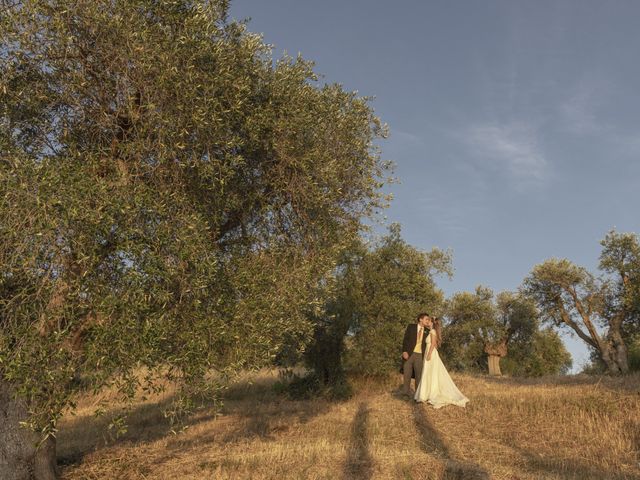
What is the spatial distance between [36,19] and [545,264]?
35.6 meters

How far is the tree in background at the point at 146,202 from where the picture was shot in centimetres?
778

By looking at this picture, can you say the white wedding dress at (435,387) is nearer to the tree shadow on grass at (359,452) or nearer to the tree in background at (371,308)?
the tree shadow on grass at (359,452)

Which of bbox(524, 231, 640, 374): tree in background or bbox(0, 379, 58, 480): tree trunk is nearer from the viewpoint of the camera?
bbox(0, 379, 58, 480): tree trunk

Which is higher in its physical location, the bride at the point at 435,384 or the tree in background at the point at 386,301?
the tree in background at the point at 386,301

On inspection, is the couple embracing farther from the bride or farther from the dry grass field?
the dry grass field

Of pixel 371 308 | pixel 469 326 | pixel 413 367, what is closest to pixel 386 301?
pixel 371 308

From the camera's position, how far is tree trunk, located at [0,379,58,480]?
30.9ft

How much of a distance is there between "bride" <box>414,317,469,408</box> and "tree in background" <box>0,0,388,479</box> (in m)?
6.65

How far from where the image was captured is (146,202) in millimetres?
8641

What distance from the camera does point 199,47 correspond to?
992 cm

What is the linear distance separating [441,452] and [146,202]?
9.13 metres

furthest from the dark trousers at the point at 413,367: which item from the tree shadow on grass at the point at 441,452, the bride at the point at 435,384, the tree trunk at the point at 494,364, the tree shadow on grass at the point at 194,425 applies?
the tree trunk at the point at 494,364

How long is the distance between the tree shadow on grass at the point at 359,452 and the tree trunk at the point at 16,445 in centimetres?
622

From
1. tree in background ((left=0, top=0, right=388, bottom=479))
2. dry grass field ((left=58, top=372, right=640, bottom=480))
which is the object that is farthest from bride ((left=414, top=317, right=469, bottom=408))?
tree in background ((left=0, top=0, right=388, bottom=479))
